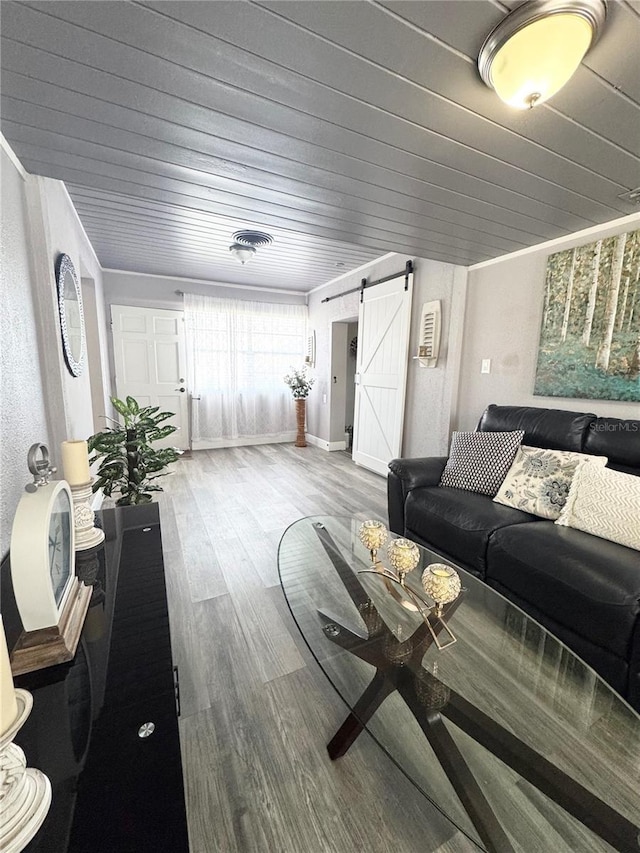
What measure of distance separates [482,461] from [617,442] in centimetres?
68

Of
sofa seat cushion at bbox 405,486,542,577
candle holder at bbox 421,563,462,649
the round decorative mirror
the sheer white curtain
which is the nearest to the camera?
candle holder at bbox 421,563,462,649

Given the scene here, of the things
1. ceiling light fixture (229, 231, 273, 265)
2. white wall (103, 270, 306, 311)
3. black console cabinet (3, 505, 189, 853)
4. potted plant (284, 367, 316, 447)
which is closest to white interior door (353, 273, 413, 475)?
potted plant (284, 367, 316, 447)

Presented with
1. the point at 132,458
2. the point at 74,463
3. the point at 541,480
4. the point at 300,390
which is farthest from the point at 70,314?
the point at 300,390

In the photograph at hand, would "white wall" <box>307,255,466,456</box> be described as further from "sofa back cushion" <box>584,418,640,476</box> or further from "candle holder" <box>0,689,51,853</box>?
"candle holder" <box>0,689,51,853</box>

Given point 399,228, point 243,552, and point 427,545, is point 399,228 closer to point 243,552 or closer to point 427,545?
point 427,545

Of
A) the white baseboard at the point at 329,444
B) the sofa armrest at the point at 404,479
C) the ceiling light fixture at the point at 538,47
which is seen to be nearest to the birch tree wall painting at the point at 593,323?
the sofa armrest at the point at 404,479

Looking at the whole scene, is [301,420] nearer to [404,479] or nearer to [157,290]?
[157,290]

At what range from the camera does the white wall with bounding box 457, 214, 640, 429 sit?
8.20ft

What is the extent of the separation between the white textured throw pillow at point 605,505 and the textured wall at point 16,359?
2.44 metres

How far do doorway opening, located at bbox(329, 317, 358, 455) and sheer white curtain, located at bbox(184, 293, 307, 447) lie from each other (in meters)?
0.82

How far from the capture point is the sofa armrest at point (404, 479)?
7.63ft

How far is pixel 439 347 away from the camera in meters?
3.27

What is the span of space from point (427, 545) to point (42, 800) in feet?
6.37

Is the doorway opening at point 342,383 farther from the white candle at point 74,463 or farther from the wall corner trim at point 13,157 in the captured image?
the white candle at point 74,463
